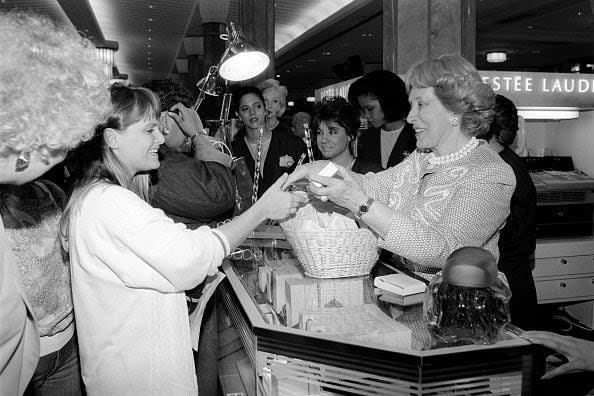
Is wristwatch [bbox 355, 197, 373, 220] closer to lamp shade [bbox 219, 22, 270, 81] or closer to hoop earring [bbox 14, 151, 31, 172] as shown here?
hoop earring [bbox 14, 151, 31, 172]

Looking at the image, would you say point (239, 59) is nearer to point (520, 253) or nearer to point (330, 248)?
point (520, 253)

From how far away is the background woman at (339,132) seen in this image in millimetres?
3543

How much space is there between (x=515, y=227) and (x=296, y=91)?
76.5ft

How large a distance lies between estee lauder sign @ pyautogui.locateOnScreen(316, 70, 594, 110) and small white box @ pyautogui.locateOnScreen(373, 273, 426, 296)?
3.50m

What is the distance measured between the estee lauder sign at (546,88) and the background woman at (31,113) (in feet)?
13.4

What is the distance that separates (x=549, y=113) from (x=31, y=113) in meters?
4.75

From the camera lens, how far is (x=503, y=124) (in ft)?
10.3

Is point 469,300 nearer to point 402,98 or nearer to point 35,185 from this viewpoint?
point 35,185

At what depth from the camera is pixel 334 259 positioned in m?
1.83

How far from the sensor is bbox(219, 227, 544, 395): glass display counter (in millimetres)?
1276

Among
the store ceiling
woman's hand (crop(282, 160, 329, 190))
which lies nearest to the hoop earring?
woman's hand (crop(282, 160, 329, 190))

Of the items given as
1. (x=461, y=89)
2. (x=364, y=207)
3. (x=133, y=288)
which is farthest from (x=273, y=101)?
(x=133, y=288)

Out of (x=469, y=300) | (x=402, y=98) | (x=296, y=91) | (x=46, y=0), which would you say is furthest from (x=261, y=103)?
(x=296, y=91)

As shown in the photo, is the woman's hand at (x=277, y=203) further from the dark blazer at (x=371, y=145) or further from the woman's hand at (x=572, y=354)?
the dark blazer at (x=371, y=145)
